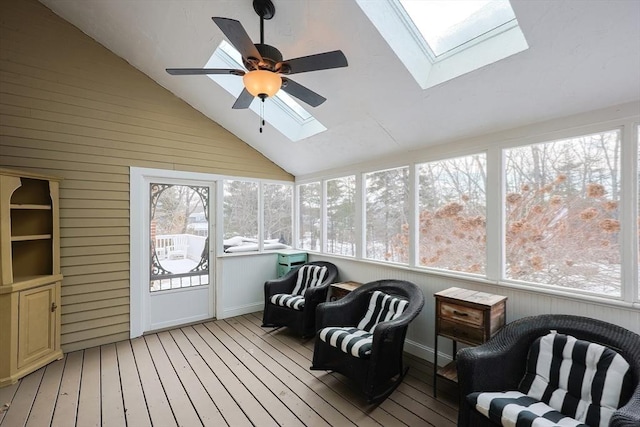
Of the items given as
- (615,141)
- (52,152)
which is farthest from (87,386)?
(615,141)

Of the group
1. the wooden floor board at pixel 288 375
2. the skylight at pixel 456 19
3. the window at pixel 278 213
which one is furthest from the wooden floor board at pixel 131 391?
the skylight at pixel 456 19

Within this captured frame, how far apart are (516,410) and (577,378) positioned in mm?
515

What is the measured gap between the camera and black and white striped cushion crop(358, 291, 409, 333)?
112 inches

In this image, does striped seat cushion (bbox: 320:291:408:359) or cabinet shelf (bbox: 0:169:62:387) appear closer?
striped seat cushion (bbox: 320:291:408:359)

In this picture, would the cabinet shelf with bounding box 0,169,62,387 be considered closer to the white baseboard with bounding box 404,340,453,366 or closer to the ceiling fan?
the ceiling fan

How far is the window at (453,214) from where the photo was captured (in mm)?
2832

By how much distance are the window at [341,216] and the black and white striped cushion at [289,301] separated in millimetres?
1023

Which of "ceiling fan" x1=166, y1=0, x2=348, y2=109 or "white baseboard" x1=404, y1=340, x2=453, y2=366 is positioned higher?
"ceiling fan" x1=166, y1=0, x2=348, y2=109

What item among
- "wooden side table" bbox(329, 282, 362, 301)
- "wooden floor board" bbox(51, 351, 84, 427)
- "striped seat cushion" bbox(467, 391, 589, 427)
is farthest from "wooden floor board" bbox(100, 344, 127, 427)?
"striped seat cushion" bbox(467, 391, 589, 427)

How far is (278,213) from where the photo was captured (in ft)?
16.9

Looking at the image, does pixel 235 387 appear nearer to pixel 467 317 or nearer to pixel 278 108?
pixel 467 317

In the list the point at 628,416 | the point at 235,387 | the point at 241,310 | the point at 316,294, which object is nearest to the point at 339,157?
the point at 316,294

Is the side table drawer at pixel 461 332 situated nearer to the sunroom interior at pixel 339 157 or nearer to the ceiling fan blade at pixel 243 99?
the sunroom interior at pixel 339 157

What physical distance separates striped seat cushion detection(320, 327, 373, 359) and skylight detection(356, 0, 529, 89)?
2.31m
